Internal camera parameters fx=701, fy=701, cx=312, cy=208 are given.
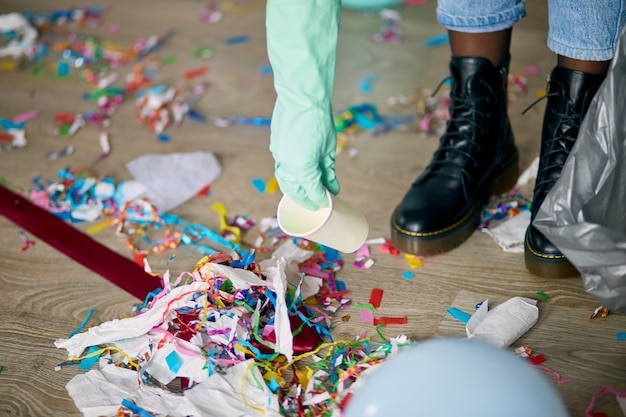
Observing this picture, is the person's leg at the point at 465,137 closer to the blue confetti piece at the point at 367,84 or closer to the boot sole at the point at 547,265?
the boot sole at the point at 547,265

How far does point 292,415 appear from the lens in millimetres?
930

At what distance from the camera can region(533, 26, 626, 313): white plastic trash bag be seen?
93 centimetres

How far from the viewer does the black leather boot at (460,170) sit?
119 centimetres

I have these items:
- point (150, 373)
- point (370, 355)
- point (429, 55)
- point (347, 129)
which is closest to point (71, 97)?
point (347, 129)

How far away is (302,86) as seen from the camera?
884 mm

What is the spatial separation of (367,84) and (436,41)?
0.99 ft

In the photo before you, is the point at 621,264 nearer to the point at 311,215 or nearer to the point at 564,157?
the point at 564,157

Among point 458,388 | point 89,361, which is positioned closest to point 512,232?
point 458,388

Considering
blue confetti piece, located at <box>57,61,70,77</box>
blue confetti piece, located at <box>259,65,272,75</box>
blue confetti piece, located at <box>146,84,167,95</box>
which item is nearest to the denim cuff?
blue confetti piece, located at <box>259,65,272,75</box>

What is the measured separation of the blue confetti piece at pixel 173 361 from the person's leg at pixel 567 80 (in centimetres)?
57

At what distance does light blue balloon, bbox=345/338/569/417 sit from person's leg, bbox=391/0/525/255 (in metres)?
0.49

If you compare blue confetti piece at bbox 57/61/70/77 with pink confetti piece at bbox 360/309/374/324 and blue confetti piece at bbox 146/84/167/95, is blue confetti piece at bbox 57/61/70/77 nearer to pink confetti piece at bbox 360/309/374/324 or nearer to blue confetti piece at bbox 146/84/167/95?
blue confetti piece at bbox 146/84/167/95

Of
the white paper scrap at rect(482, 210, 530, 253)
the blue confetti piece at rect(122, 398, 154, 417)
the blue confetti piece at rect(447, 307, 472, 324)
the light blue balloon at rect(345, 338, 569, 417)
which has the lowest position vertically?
the white paper scrap at rect(482, 210, 530, 253)

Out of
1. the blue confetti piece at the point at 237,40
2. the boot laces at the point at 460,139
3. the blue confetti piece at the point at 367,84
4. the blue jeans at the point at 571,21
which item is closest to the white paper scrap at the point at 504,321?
the boot laces at the point at 460,139
